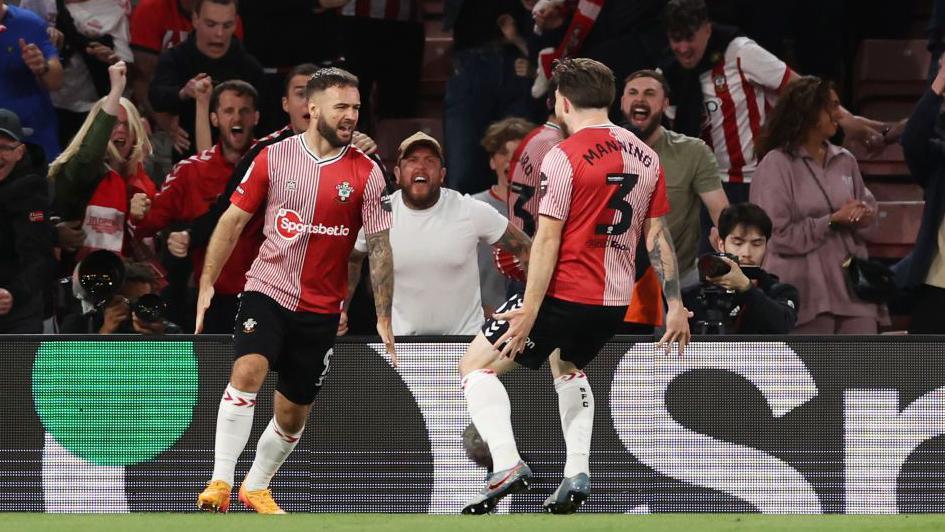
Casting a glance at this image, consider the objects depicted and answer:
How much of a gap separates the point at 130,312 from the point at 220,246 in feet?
4.86

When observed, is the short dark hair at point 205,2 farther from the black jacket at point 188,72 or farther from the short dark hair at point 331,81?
the short dark hair at point 331,81

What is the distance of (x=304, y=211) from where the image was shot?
7.57m

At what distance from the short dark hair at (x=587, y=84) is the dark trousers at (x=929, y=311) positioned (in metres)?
3.07

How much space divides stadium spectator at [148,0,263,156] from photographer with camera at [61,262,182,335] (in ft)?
5.43

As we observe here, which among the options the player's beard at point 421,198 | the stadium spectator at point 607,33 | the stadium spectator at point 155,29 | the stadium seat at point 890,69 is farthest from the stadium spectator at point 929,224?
the stadium spectator at point 155,29

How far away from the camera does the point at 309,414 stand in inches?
327

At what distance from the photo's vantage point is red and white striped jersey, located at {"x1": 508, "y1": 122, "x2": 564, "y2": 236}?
9172 millimetres

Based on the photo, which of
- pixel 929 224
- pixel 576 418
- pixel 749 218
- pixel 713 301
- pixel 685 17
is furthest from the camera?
pixel 685 17

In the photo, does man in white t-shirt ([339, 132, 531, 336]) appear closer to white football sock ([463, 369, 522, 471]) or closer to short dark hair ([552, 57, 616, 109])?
white football sock ([463, 369, 522, 471])

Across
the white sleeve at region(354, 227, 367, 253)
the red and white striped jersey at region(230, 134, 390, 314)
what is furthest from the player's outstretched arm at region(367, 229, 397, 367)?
the white sleeve at region(354, 227, 367, 253)

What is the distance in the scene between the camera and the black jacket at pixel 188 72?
10.7 m

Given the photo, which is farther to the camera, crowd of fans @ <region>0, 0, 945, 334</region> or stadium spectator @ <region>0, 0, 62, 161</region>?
stadium spectator @ <region>0, 0, 62, 161</region>

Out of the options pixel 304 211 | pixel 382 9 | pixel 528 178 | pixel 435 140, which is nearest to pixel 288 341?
pixel 304 211

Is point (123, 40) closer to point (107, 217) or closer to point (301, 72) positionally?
point (301, 72)
